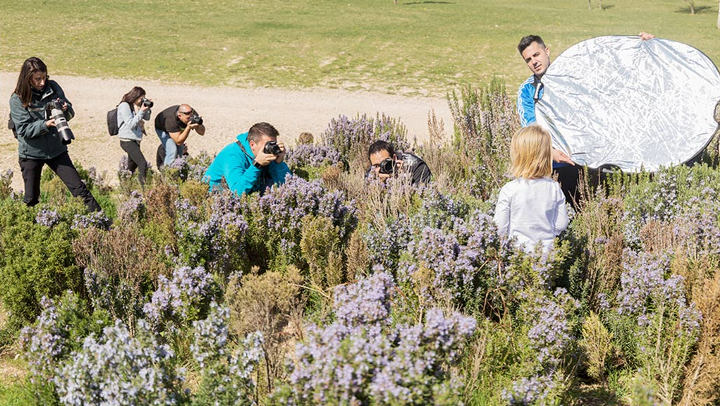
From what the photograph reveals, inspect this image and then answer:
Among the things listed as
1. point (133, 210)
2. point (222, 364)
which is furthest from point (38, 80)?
point (222, 364)

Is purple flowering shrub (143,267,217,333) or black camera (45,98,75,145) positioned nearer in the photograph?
purple flowering shrub (143,267,217,333)

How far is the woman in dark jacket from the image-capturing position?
584 centimetres

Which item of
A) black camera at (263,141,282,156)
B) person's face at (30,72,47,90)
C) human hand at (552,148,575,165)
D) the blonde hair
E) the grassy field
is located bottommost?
human hand at (552,148,575,165)

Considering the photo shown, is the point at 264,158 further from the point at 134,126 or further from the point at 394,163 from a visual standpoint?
the point at 134,126

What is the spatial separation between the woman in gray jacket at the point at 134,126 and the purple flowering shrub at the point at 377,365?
5.34 metres

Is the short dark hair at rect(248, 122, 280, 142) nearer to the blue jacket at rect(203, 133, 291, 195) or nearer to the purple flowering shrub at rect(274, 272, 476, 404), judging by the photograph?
the blue jacket at rect(203, 133, 291, 195)

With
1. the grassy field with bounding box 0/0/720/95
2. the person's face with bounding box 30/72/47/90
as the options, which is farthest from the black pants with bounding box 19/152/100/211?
the grassy field with bounding box 0/0/720/95

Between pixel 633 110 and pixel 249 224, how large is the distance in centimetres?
357

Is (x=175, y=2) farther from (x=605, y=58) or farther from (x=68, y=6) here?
(x=605, y=58)

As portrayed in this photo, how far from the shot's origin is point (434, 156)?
7.06m

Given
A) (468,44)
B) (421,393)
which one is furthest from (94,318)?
(468,44)

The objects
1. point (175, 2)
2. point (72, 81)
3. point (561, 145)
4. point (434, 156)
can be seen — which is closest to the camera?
point (561, 145)

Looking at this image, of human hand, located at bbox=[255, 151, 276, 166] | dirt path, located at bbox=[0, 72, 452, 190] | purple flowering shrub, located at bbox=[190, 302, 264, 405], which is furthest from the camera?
dirt path, located at bbox=[0, 72, 452, 190]

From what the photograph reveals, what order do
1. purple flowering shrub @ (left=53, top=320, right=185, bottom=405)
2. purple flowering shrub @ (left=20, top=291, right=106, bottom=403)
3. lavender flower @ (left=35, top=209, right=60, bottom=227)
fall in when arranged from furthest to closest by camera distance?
lavender flower @ (left=35, top=209, right=60, bottom=227)
purple flowering shrub @ (left=20, top=291, right=106, bottom=403)
purple flowering shrub @ (left=53, top=320, right=185, bottom=405)
